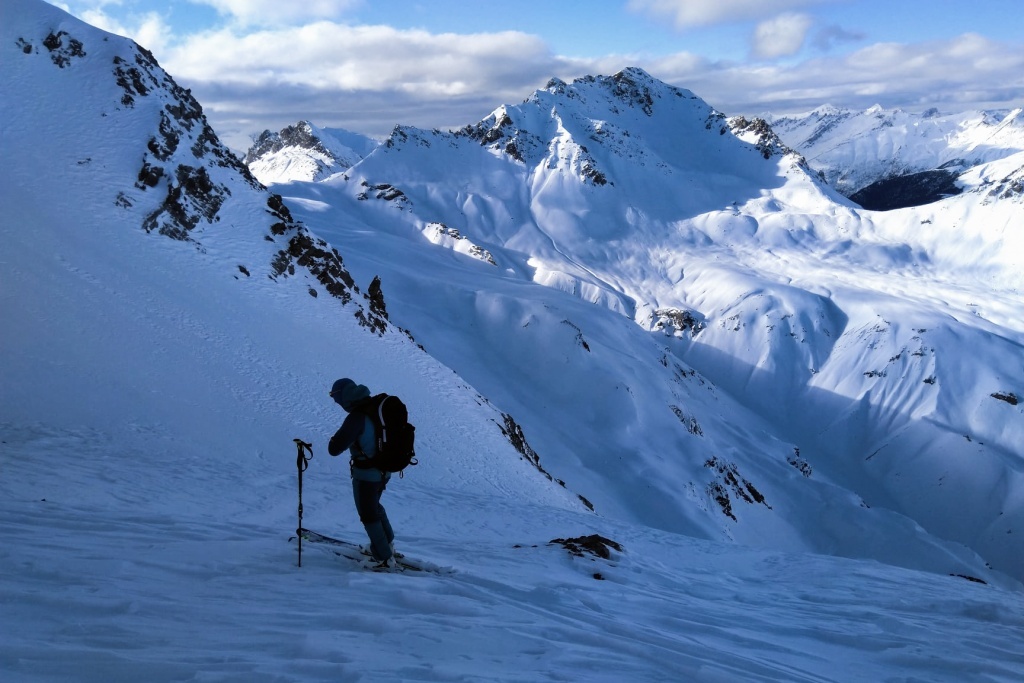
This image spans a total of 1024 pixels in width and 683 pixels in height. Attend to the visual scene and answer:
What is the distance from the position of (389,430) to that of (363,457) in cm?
47

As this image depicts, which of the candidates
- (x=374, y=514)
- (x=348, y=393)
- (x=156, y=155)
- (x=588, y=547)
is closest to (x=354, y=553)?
(x=374, y=514)

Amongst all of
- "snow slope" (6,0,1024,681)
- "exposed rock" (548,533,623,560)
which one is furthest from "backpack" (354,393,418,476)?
"exposed rock" (548,533,623,560)

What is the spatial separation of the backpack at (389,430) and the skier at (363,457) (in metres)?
0.06

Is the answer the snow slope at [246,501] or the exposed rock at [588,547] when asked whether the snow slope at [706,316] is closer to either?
the snow slope at [246,501]

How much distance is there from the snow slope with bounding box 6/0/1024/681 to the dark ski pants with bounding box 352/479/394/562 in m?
0.35

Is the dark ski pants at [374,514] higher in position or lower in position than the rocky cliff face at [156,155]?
lower

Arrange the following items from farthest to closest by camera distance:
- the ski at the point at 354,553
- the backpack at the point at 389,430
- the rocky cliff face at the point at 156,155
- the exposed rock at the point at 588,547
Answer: the rocky cliff face at the point at 156,155
the exposed rock at the point at 588,547
the ski at the point at 354,553
the backpack at the point at 389,430

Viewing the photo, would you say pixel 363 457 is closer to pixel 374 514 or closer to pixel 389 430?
pixel 389 430

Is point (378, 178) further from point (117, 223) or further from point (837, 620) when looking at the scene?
point (837, 620)

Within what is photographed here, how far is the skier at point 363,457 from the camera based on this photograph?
24.9 feet

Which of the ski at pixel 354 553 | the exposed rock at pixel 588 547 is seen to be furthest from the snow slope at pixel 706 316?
the ski at pixel 354 553

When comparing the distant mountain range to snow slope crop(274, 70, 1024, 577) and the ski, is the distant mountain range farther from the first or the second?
the ski

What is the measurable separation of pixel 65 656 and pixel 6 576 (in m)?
1.86

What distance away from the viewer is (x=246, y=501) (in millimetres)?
12391
